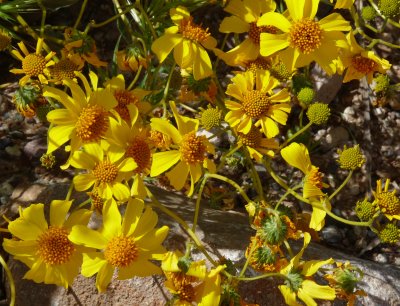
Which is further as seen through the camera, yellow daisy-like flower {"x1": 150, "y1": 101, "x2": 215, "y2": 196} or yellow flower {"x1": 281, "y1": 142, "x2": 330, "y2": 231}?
yellow flower {"x1": 281, "y1": 142, "x2": 330, "y2": 231}

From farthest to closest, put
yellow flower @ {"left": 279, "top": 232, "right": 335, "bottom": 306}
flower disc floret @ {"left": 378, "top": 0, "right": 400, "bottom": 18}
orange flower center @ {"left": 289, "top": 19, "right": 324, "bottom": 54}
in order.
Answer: flower disc floret @ {"left": 378, "top": 0, "right": 400, "bottom": 18}, orange flower center @ {"left": 289, "top": 19, "right": 324, "bottom": 54}, yellow flower @ {"left": 279, "top": 232, "right": 335, "bottom": 306}

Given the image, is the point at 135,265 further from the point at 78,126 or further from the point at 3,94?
the point at 3,94

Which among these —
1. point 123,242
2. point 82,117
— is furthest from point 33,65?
point 123,242

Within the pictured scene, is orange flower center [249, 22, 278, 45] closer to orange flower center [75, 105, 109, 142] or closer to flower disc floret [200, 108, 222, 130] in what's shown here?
flower disc floret [200, 108, 222, 130]

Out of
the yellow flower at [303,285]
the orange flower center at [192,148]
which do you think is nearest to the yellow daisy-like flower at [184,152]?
the orange flower center at [192,148]

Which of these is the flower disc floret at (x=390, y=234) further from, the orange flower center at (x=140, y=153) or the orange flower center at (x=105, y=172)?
the orange flower center at (x=105, y=172)

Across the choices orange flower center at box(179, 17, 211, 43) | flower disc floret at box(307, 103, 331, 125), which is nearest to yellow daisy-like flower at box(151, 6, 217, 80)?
orange flower center at box(179, 17, 211, 43)
